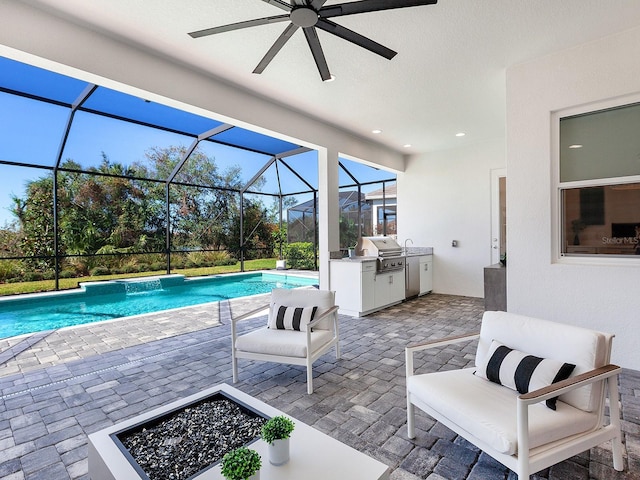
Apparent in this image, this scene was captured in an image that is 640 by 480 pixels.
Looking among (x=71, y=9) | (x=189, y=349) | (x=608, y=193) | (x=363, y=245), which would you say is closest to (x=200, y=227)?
(x=363, y=245)

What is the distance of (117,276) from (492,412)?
951 centimetres

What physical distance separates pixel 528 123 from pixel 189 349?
4.54 m

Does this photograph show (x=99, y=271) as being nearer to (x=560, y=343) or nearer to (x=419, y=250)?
(x=419, y=250)

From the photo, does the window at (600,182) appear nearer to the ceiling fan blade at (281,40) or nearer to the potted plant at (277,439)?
the ceiling fan blade at (281,40)

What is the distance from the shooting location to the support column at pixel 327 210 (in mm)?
5270

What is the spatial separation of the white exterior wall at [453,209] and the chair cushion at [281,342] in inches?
182

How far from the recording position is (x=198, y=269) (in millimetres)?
9977

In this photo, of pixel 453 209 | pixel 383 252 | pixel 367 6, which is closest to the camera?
pixel 367 6

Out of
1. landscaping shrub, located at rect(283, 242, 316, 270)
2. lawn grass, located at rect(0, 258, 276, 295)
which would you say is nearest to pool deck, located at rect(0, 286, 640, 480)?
lawn grass, located at rect(0, 258, 276, 295)

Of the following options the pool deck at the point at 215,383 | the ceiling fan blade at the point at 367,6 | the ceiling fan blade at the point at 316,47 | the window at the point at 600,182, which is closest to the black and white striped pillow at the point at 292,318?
the pool deck at the point at 215,383

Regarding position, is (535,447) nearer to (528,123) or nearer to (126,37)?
(528,123)

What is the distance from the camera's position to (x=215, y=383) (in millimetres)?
2777

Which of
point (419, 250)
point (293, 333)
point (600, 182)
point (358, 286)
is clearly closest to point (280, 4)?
point (293, 333)

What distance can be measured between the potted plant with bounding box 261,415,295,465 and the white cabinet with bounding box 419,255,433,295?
5.63m
